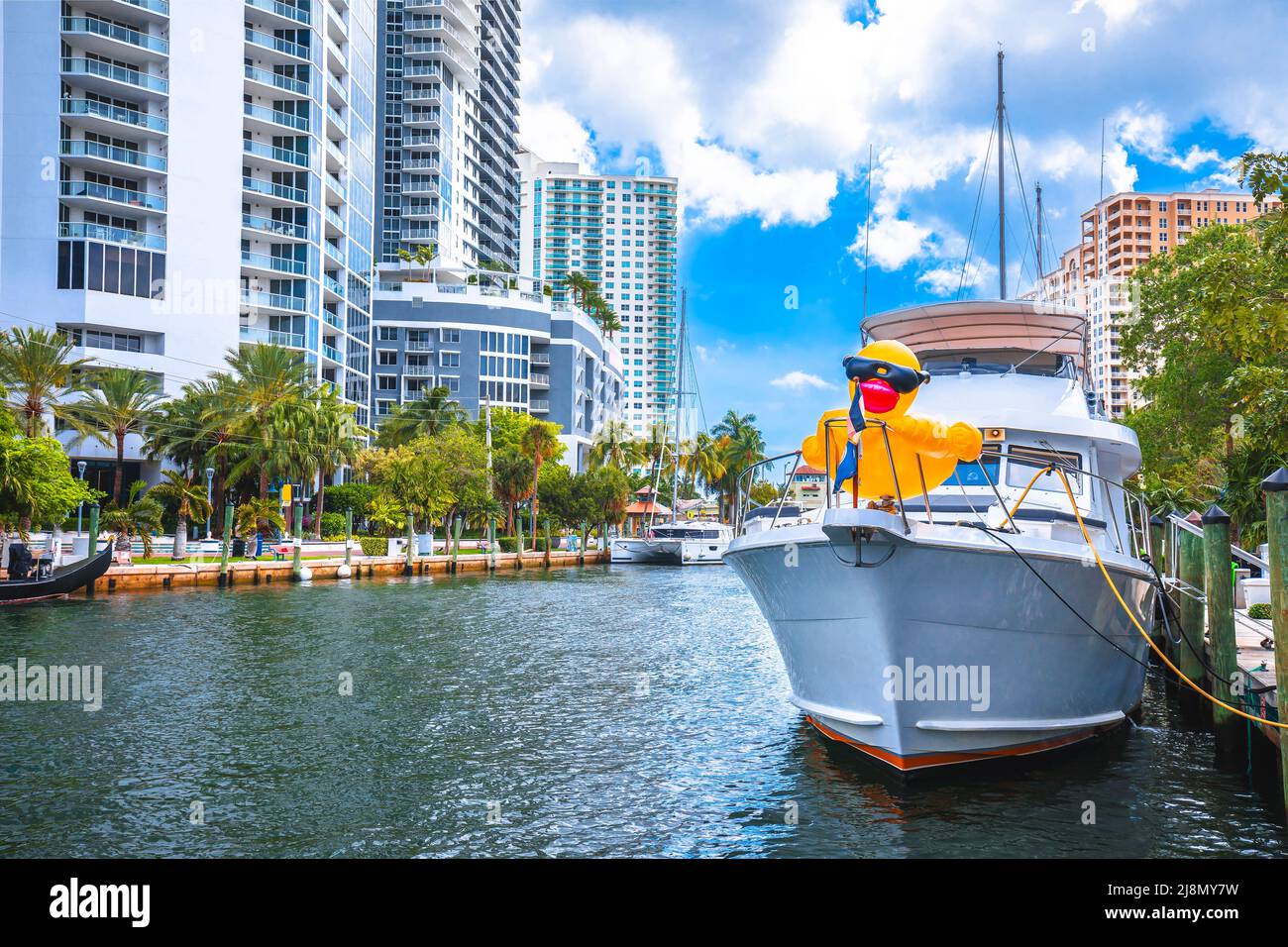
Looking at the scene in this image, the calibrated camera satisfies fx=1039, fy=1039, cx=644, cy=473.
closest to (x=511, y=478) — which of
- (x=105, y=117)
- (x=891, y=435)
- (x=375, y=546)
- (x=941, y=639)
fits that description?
(x=375, y=546)

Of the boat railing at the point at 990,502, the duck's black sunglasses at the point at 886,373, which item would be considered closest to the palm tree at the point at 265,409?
the boat railing at the point at 990,502

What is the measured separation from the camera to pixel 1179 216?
149125 millimetres

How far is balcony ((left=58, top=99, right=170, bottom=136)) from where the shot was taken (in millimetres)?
54656

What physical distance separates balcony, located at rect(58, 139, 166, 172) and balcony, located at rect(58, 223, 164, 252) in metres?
3.36

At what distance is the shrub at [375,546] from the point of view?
50156 mm

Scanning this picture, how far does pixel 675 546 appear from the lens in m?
60.8

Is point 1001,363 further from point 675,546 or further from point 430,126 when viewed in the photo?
point 430,126

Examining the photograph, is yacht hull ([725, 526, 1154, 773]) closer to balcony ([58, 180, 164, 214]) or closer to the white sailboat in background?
the white sailboat in background

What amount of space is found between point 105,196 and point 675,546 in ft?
120

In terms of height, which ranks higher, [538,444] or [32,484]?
[538,444]

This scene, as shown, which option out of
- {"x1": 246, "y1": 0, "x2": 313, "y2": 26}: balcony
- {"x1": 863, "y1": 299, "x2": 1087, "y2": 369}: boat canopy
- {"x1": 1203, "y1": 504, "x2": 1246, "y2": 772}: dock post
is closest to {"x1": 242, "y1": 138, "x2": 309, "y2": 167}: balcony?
{"x1": 246, "y1": 0, "x2": 313, "y2": 26}: balcony

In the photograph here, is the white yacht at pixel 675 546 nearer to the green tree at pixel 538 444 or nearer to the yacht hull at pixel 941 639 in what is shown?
the green tree at pixel 538 444

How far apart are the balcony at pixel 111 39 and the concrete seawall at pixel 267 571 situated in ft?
105

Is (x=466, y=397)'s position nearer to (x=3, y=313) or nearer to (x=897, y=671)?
(x=3, y=313)
